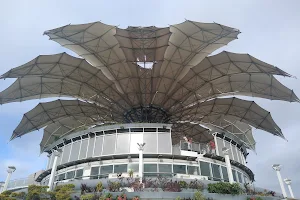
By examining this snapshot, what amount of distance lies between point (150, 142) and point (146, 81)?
31.7ft

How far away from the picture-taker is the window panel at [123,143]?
2961 cm

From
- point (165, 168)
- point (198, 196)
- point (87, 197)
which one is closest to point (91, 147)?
point (165, 168)

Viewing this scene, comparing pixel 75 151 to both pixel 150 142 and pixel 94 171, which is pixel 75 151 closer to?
pixel 94 171

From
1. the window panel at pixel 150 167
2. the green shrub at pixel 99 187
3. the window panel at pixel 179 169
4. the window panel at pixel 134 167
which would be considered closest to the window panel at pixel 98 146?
the window panel at pixel 134 167

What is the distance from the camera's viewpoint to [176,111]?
130ft

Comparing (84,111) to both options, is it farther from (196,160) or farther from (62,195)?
(62,195)

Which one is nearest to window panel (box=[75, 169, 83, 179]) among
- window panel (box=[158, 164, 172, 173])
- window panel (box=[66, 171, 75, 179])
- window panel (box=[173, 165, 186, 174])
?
window panel (box=[66, 171, 75, 179])

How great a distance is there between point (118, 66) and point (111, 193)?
18116 mm

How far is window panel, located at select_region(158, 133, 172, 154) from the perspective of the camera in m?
29.4

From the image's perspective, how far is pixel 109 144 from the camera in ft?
101

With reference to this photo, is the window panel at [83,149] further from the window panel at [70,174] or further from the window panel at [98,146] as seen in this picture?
the window panel at [70,174]

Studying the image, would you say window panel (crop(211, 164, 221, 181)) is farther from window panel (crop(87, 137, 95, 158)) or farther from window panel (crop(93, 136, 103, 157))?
window panel (crop(87, 137, 95, 158))

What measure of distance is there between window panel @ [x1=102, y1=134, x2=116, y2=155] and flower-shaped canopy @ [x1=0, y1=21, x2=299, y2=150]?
7.80 metres

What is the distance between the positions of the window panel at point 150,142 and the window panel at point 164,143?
0.55 meters
